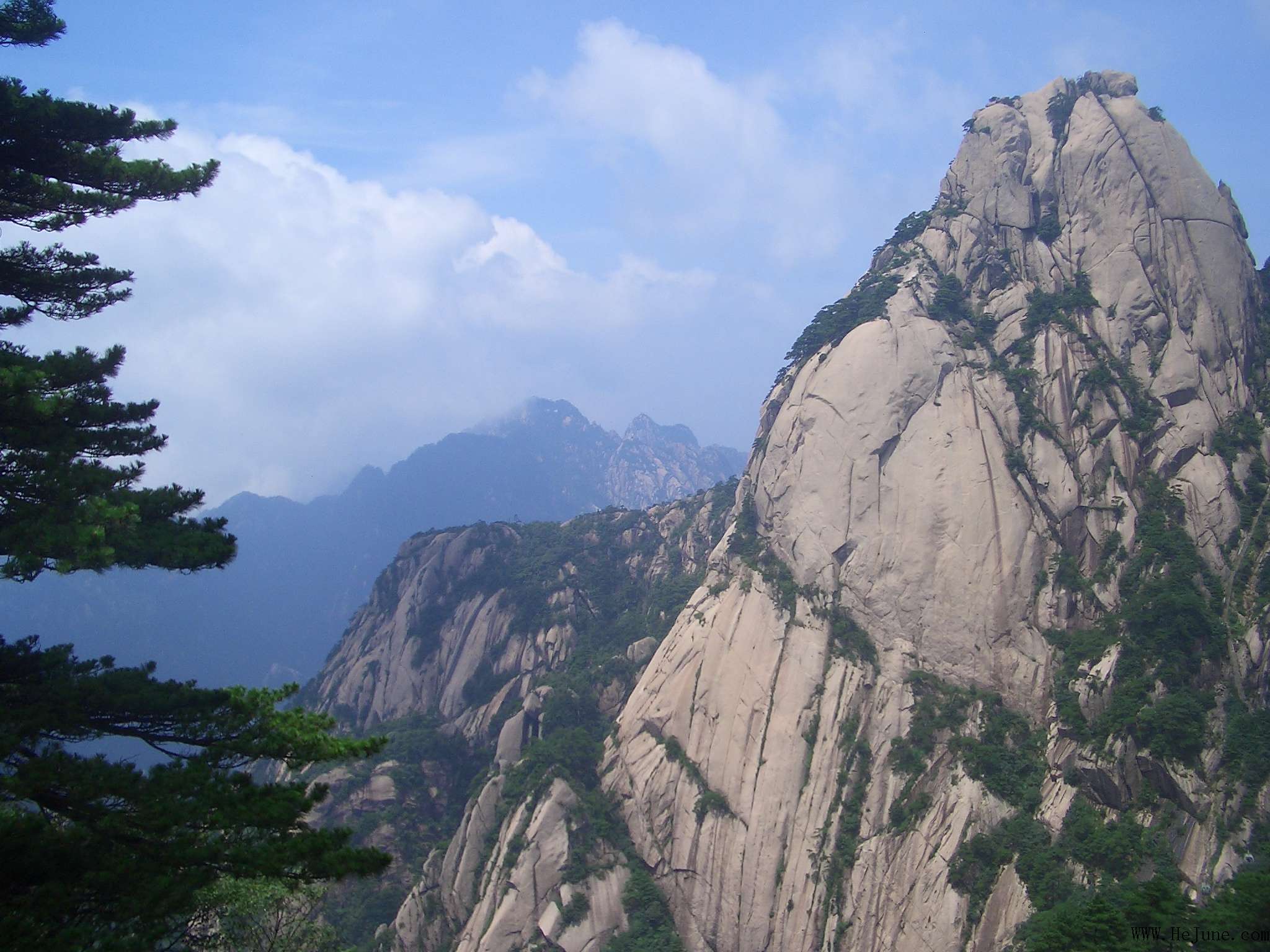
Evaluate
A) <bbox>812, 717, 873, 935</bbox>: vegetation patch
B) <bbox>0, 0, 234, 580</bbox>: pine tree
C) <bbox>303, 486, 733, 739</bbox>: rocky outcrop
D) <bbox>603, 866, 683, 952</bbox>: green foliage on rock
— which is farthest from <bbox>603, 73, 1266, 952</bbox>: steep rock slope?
<bbox>0, 0, 234, 580</bbox>: pine tree

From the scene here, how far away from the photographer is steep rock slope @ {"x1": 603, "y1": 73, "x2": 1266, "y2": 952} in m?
31.5

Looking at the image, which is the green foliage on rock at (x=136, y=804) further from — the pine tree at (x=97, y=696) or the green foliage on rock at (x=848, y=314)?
the green foliage on rock at (x=848, y=314)

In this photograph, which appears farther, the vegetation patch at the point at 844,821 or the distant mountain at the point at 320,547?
the distant mountain at the point at 320,547

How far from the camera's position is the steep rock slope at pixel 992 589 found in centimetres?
3147

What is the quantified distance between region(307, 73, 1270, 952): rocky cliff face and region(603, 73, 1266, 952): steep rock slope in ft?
0.51

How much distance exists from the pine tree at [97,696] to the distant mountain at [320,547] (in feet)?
217

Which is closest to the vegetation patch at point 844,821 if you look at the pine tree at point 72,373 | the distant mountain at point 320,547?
the pine tree at point 72,373

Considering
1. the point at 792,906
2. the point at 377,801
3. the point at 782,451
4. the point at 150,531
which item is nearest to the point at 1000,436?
the point at 782,451

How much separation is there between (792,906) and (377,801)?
1235 inches

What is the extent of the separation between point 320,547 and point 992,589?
425 ft

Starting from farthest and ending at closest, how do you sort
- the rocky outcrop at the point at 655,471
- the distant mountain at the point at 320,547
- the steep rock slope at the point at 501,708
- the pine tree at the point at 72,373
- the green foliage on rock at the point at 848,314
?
1. the rocky outcrop at the point at 655,471
2. the distant mountain at the point at 320,547
3. the green foliage on rock at the point at 848,314
4. the steep rock slope at the point at 501,708
5. the pine tree at the point at 72,373

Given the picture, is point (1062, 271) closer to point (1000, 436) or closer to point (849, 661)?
point (1000, 436)

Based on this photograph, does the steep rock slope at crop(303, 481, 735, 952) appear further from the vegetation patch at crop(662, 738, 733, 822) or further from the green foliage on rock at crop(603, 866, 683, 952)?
the vegetation patch at crop(662, 738, 733, 822)

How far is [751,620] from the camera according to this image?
44.2 metres
